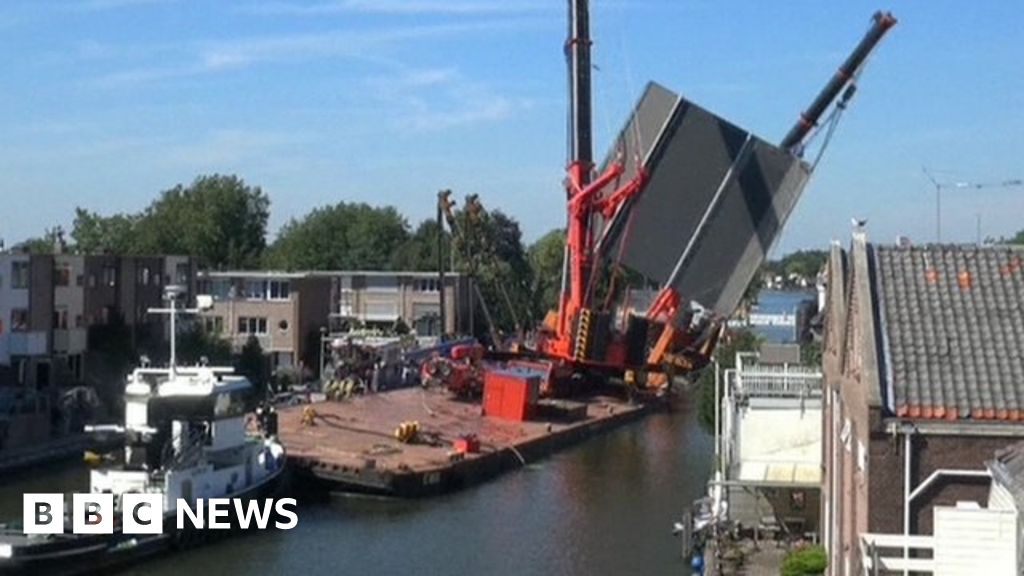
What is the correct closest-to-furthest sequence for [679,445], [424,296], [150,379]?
[150,379]
[679,445]
[424,296]

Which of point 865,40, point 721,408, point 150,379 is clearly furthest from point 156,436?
point 865,40

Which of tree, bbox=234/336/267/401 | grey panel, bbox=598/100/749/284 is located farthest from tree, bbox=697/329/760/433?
tree, bbox=234/336/267/401

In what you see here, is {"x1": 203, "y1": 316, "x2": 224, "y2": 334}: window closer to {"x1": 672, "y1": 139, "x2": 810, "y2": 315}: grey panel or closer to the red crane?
the red crane

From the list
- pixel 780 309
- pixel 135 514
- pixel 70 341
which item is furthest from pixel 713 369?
pixel 780 309

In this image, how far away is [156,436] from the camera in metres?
33.1

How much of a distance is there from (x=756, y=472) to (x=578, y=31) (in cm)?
3696

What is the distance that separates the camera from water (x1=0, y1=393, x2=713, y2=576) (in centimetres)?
3036

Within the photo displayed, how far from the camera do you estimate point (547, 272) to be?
359ft

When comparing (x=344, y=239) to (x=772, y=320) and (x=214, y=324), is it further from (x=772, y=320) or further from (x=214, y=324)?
(x=214, y=324)

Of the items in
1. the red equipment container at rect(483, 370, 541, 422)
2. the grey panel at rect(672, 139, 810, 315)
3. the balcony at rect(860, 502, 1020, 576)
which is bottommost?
the red equipment container at rect(483, 370, 541, 422)

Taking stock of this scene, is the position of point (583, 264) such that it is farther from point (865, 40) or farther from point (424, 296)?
point (424, 296)

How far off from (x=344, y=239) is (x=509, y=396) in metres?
66.1

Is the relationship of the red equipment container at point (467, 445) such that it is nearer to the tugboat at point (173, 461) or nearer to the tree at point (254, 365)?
the tugboat at point (173, 461)

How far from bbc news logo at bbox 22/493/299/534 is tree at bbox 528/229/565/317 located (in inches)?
2714
